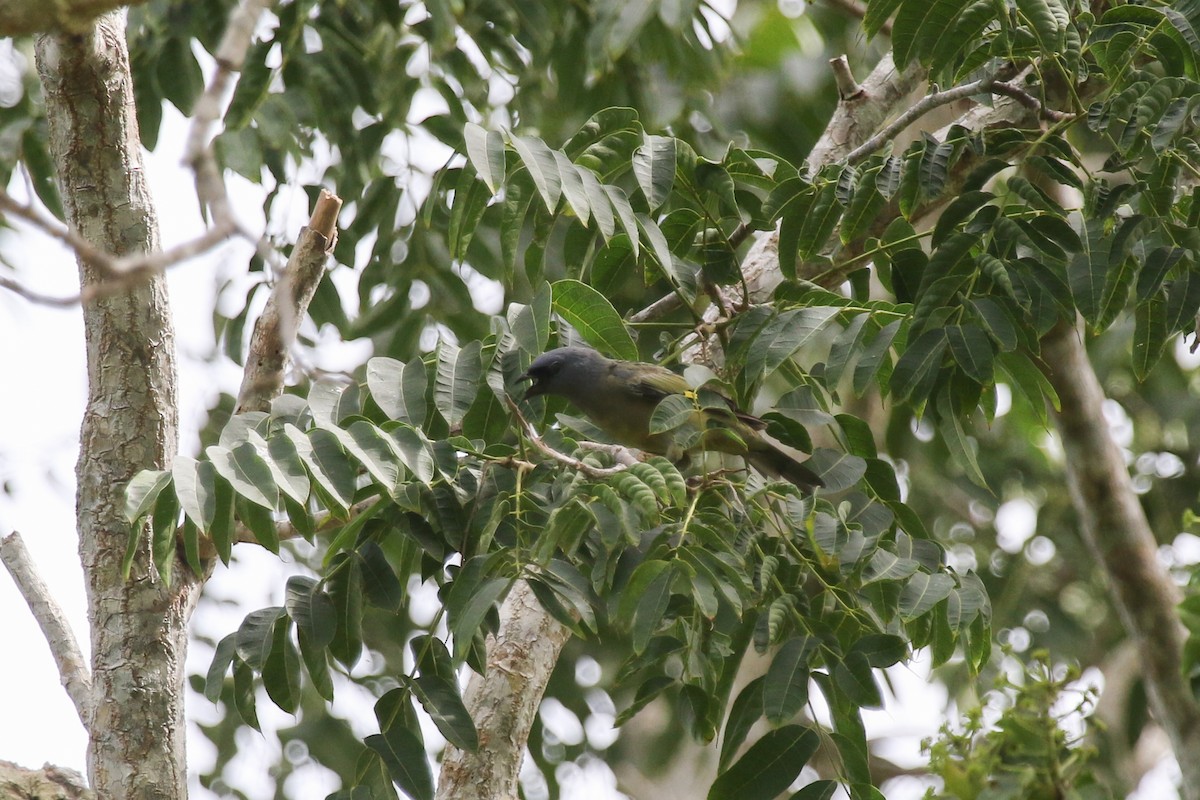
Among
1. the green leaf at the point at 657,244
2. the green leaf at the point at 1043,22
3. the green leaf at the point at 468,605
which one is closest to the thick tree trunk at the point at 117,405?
the green leaf at the point at 468,605

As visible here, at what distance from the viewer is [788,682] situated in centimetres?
279

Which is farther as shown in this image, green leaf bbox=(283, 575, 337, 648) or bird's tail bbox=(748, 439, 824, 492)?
bird's tail bbox=(748, 439, 824, 492)

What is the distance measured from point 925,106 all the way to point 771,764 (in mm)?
1931

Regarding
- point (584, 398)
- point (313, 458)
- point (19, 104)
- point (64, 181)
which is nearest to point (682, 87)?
point (584, 398)

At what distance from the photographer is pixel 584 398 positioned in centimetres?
420

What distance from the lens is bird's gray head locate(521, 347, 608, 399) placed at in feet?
13.6

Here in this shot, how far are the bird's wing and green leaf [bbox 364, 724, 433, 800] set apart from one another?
154cm

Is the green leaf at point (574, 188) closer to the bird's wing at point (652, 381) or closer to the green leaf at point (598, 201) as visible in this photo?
the green leaf at point (598, 201)

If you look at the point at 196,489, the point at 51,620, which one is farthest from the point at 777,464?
the point at 51,620

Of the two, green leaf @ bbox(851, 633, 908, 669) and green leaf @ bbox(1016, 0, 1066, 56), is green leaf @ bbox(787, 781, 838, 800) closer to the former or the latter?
green leaf @ bbox(851, 633, 908, 669)

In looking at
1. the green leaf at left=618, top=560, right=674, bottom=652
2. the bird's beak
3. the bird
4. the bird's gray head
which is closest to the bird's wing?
the bird

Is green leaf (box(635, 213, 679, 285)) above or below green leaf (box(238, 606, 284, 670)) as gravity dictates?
above

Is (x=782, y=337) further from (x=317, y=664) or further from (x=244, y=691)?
(x=244, y=691)

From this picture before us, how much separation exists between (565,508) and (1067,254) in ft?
4.71
